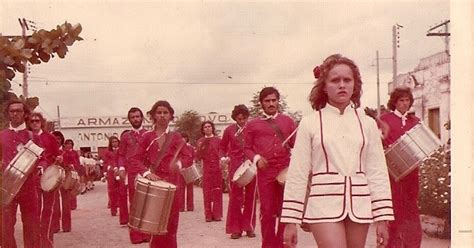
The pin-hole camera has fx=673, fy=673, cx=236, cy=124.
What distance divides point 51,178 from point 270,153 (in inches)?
80.1

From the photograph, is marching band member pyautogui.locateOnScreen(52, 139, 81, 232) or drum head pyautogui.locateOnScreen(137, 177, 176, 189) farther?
marching band member pyautogui.locateOnScreen(52, 139, 81, 232)

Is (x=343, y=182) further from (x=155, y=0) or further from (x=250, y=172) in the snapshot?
(x=250, y=172)

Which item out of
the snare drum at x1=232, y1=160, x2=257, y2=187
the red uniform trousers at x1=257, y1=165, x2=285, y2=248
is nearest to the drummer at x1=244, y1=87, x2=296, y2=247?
the red uniform trousers at x1=257, y1=165, x2=285, y2=248

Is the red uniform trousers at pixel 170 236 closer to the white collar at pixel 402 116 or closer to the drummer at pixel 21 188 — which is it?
the drummer at pixel 21 188

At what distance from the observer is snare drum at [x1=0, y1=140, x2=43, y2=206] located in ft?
16.0

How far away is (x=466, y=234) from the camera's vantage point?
3.92 meters

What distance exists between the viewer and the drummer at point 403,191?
5.23 meters

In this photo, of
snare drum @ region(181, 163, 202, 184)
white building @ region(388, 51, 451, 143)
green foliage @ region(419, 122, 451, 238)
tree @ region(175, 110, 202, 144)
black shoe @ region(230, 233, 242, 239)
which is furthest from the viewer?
tree @ region(175, 110, 202, 144)

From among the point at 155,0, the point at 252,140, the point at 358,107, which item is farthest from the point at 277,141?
the point at 358,107

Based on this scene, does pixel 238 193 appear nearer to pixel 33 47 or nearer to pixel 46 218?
pixel 46 218

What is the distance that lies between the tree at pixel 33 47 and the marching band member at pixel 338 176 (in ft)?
4.67

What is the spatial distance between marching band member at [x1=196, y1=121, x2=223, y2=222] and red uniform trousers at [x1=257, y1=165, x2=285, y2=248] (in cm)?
376

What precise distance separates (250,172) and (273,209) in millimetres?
982

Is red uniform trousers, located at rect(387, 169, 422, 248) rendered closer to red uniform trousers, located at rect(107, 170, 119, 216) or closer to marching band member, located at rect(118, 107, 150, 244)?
marching band member, located at rect(118, 107, 150, 244)
